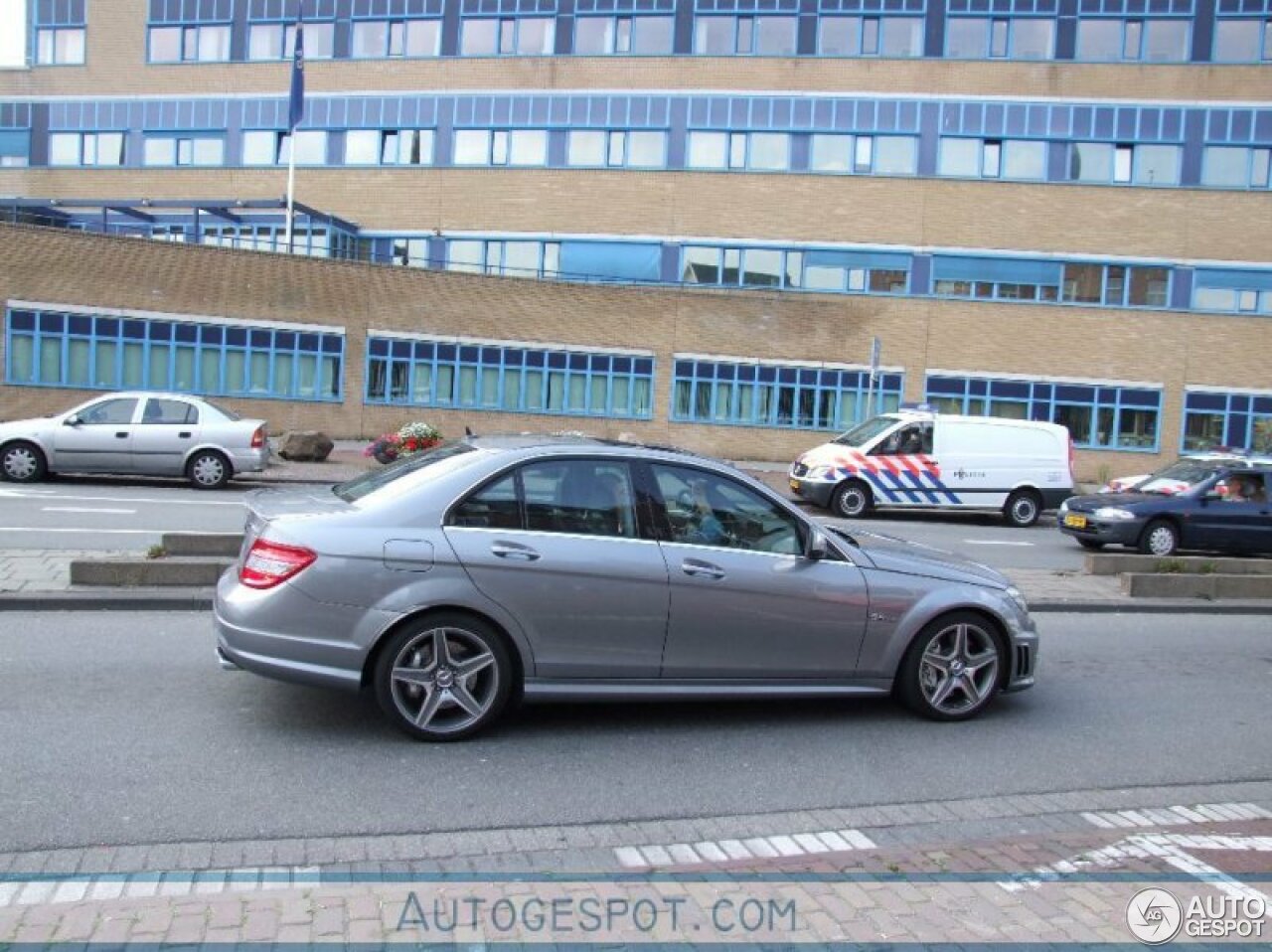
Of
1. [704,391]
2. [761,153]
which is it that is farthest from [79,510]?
[761,153]

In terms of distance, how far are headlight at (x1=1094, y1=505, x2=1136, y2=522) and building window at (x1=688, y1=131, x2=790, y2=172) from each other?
859 inches

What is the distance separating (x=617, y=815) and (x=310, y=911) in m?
1.44

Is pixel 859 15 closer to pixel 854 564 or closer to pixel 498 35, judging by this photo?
pixel 498 35

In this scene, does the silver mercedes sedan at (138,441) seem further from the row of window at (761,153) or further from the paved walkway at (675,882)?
the row of window at (761,153)

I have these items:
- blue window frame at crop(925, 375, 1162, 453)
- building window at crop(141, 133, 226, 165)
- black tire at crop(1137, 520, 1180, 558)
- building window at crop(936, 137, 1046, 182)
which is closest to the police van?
black tire at crop(1137, 520, 1180, 558)

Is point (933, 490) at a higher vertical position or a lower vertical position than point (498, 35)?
lower

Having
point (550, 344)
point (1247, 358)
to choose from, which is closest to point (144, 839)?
point (550, 344)

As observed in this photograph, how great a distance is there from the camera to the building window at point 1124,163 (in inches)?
1309

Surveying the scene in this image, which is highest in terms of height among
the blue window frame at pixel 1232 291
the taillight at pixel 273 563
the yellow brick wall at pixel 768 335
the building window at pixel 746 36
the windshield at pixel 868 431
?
the building window at pixel 746 36

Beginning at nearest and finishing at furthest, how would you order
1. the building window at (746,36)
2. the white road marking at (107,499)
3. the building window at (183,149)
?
the white road marking at (107,499), the building window at (746,36), the building window at (183,149)

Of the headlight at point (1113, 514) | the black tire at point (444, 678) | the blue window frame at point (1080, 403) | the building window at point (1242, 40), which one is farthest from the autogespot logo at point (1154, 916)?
the building window at point (1242, 40)

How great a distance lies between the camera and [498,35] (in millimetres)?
37156

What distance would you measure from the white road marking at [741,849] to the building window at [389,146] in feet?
116

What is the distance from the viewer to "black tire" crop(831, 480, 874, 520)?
773 inches
